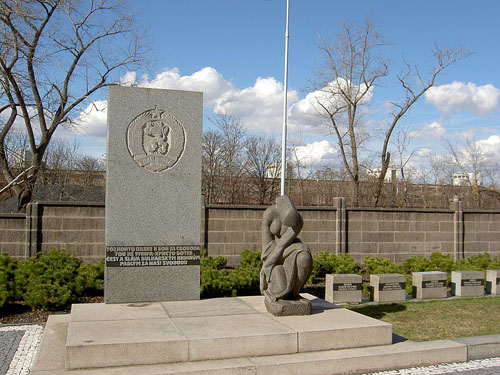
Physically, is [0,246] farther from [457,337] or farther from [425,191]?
[425,191]

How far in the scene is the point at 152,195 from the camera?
8430 millimetres

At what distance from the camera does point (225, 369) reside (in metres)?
5.68

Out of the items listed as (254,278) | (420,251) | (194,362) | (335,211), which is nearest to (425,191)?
(420,251)

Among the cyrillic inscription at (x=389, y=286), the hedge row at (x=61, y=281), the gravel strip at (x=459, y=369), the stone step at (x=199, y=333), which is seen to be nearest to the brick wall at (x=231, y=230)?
the hedge row at (x=61, y=281)

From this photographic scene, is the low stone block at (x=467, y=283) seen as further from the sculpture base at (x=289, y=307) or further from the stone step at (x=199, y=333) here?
the sculpture base at (x=289, y=307)

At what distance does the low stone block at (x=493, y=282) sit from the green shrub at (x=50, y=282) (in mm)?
9656

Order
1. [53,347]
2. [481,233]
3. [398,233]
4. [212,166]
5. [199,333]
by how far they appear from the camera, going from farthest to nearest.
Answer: [212,166], [481,233], [398,233], [53,347], [199,333]

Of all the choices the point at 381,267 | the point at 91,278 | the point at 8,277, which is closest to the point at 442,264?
the point at 381,267

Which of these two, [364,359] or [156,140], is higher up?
[156,140]

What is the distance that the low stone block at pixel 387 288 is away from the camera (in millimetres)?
11078

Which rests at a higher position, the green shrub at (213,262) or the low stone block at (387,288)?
the green shrub at (213,262)

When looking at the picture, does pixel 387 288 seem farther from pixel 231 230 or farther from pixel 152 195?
pixel 152 195

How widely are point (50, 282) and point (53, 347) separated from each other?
3576 millimetres

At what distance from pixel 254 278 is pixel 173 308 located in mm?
3286
